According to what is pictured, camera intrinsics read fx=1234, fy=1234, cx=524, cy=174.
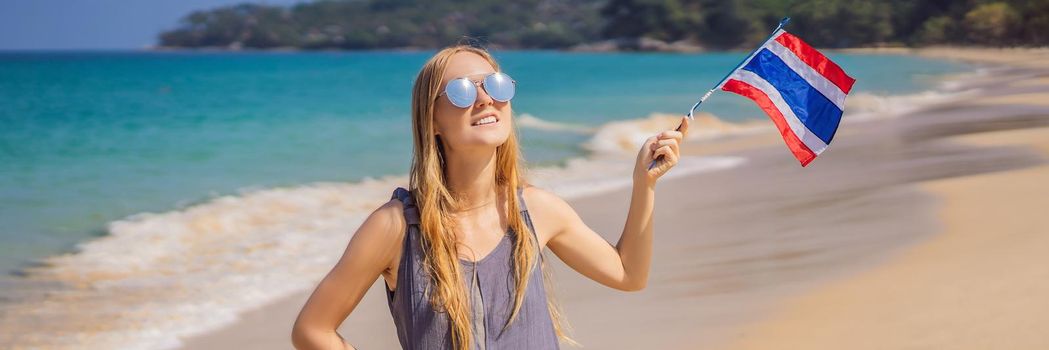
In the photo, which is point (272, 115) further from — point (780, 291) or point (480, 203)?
point (480, 203)

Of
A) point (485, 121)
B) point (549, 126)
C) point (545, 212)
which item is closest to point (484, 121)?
point (485, 121)

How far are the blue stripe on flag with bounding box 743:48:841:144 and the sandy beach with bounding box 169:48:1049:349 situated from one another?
2258 millimetres

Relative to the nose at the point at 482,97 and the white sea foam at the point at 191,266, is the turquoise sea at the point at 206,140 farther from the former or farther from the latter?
the nose at the point at 482,97

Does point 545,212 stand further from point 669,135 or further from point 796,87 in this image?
point 796,87

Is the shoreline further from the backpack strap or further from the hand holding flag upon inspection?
the backpack strap

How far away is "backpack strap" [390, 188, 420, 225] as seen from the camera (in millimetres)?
2236

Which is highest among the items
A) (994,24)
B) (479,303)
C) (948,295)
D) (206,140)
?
(479,303)

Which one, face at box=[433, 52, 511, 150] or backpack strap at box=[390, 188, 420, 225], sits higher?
face at box=[433, 52, 511, 150]

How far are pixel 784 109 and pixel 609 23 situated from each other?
113737 millimetres

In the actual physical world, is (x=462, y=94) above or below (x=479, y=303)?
above

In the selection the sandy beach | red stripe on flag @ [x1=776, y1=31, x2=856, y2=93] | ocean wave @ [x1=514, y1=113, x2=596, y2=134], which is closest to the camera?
red stripe on flag @ [x1=776, y1=31, x2=856, y2=93]

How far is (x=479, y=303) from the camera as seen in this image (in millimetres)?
2256

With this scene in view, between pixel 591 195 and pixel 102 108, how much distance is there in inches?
1051

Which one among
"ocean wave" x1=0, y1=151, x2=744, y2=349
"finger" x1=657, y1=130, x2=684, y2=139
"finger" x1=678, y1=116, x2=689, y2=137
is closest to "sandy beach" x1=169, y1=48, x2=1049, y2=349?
"ocean wave" x1=0, y1=151, x2=744, y2=349
